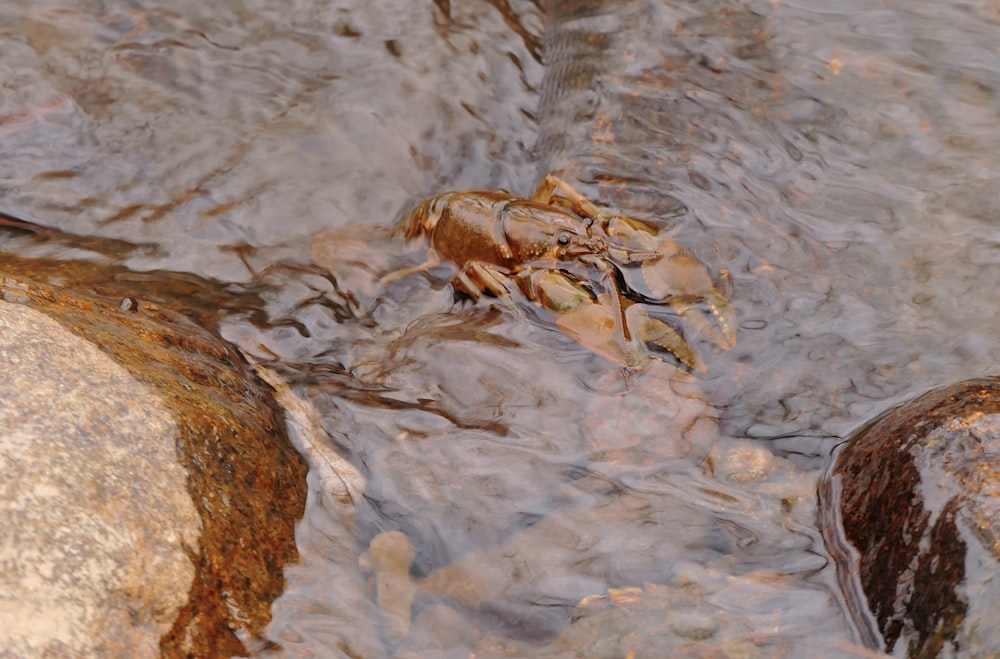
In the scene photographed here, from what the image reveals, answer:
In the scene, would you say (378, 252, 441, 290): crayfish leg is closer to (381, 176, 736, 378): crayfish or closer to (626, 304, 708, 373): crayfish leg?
(381, 176, 736, 378): crayfish

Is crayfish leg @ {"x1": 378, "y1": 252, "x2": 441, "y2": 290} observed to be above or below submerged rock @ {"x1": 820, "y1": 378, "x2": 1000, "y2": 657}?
below

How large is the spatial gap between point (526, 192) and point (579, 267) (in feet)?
2.39

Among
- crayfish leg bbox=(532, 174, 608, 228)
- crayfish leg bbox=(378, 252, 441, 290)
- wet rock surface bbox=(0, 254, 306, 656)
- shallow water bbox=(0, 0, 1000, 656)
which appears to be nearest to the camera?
wet rock surface bbox=(0, 254, 306, 656)

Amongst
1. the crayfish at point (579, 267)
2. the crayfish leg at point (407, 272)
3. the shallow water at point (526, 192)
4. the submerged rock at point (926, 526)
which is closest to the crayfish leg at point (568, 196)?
the crayfish at point (579, 267)

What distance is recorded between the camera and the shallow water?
3.23 metres

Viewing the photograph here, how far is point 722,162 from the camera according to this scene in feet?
14.9

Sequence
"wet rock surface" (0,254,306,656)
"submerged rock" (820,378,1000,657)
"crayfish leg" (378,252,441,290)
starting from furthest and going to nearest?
"crayfish leg" (378,252,441,290), "submerged rock" (820,378,1000,657), "wet rock surface" (0,254,306,656)

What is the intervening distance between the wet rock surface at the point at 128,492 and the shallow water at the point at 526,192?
0.25 metres

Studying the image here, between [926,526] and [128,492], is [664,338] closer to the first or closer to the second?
[926,526]

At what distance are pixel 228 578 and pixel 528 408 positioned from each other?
1507 mm

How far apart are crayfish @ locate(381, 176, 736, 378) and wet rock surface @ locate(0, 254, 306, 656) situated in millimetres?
1508

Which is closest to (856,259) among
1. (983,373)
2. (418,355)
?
(983,373)

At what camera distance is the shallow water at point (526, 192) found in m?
3.23

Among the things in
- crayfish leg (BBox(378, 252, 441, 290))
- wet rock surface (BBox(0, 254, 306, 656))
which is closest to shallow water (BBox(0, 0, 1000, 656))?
crayfish leg (BBox(378, 252, 441, 290))
